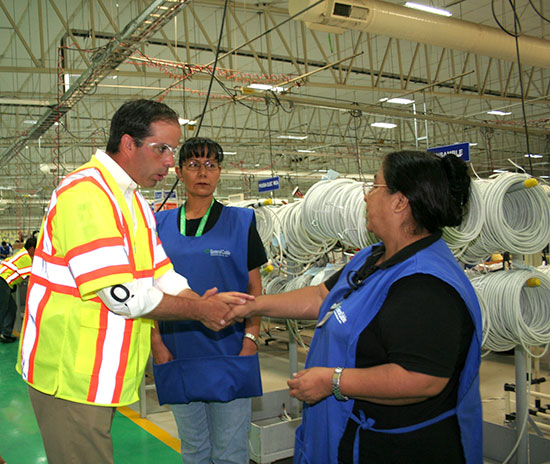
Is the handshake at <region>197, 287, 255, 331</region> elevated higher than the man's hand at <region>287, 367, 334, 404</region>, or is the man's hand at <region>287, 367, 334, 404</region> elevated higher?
the handshake at <region>197, 287, 255, 331</region>

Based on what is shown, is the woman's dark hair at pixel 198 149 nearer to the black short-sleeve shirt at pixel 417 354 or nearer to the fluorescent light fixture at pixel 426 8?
the black short-sleeve shirt at pixel 417 354

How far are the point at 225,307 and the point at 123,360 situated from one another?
1.89ft

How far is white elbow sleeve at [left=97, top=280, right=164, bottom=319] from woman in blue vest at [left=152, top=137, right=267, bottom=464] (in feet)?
2.35

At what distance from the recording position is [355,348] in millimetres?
1513

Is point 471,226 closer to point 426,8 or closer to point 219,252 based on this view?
point 219,252

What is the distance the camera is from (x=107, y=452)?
165 centimetres

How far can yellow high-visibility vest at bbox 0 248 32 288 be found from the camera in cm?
783

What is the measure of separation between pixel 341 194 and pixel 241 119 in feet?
55.1

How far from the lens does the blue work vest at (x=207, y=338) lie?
90.0 inches

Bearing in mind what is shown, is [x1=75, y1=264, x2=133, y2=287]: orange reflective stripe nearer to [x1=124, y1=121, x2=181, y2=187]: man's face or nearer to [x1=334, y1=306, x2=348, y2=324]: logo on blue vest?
[x1=124, y1=121, x2=181, y2=187]: man's face

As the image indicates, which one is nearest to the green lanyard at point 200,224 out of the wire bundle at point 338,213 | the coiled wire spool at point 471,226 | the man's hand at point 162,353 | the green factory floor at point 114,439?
the man's hand at point 162,353

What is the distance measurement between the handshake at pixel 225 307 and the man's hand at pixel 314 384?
0.57 meters

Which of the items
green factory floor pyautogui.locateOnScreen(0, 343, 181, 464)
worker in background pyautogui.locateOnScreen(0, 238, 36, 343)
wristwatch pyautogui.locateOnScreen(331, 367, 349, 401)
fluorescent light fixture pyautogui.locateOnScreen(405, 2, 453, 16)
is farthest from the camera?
worker in background pyautogui.locateOnScreen(0, 238, 36, 343)

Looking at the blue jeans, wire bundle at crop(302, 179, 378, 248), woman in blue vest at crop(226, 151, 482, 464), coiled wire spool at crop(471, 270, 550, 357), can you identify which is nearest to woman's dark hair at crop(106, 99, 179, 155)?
woman in blue vest at crop(226, 151, 482, 464)
